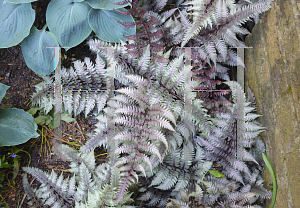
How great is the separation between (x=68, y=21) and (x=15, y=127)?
106 centimetres

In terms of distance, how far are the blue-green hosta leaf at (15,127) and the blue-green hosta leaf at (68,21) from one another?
753 millimetres

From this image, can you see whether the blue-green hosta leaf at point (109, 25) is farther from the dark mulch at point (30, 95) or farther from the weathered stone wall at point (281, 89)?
the weathered stone wall at point (281, 89)

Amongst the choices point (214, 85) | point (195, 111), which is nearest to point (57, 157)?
point (195, 111)

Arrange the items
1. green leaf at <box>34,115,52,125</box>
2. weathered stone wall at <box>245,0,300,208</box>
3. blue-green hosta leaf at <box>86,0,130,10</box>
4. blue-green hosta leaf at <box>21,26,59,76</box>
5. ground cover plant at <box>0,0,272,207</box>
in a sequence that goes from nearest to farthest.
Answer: weathered stone wall at <box>245,0,300,208</box>
ground cover plant at <box>0,0,272,207</box>
blue-green hosta leaf at <box>86,0,130,10</box>
blue-green hosta leaf at <box>21,26,59,76</box>
green leaf at <box>34,115,52,125</box>

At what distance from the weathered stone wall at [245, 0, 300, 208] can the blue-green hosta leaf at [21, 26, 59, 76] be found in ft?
6.08

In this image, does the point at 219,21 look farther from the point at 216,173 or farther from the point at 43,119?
the point at 43,119

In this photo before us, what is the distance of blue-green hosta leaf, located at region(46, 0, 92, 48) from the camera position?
1.87 metres

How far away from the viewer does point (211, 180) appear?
182 centimetres

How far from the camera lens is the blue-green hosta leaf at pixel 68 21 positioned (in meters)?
1.87

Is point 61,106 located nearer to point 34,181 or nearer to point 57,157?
point 57,157

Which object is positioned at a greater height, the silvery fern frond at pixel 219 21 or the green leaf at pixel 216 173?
the silvery fern frond at pixel 219 21

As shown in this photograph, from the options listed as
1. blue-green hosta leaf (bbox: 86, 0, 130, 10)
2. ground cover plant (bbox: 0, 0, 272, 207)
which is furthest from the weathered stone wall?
blue-green hosta leaf (bbox: 86, 0, 130, 10)

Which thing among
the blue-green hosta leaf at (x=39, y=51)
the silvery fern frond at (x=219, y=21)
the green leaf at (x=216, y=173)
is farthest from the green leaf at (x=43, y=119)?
the green leaf at (x=216, y=173)

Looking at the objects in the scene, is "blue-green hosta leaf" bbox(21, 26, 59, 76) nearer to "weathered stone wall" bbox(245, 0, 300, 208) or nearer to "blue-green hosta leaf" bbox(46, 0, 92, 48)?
"blue-green hosta leaf" bbox(46, 0, 92, 48)
